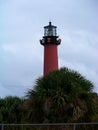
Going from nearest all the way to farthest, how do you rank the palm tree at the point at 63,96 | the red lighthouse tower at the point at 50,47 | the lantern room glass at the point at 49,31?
the palm tree at the point at 63,96, the red lighthouse tower at the point at 50,47, the lantern room glass at the point at 49,31

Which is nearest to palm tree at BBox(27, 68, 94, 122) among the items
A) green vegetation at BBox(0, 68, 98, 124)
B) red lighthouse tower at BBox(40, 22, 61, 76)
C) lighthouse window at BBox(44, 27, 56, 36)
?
green vegetation at BBox(0, 68, 98, 124)

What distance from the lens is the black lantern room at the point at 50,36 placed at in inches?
1399

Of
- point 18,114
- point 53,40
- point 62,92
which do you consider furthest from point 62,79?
point 53,40

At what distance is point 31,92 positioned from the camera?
72.1 feet

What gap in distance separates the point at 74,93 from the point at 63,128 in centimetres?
529

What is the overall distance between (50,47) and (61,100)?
1501 cm

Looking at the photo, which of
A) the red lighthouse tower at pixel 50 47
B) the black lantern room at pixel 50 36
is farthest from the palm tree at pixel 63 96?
the black lantern room at pixel 50 36

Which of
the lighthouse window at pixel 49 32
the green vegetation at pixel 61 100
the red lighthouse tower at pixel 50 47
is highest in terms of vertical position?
the lighthouse window at pixel 49 32

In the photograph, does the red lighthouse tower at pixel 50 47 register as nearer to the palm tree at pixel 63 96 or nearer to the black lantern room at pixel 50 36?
the black lantern room at pixel 50 36

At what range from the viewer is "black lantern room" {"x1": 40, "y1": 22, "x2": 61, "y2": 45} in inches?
1399

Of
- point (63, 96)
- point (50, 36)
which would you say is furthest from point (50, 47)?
point (63, 96)

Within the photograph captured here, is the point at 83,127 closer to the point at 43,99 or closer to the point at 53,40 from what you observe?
the point at 43,99

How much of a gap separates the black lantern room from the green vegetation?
12880mm

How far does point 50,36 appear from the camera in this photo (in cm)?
3606
